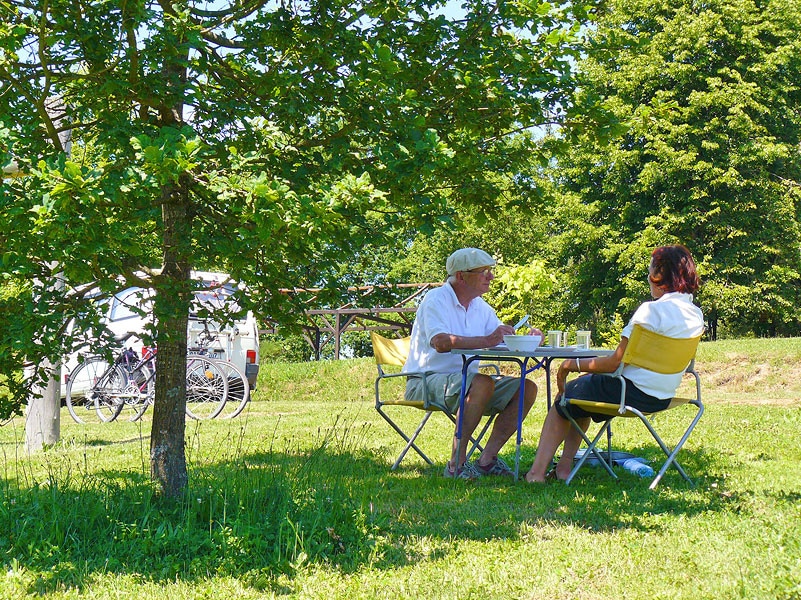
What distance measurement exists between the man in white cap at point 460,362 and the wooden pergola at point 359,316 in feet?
0.98

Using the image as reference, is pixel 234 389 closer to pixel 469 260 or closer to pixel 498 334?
pixel 469 260

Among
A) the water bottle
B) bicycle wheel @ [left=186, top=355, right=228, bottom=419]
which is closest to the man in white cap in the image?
the water bottle

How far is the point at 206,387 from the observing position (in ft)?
35.2

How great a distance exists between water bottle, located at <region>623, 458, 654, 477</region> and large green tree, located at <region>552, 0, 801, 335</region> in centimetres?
1748

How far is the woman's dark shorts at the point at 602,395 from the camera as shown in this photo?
5.06m

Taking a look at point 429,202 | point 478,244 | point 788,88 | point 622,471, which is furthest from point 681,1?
point 429,202

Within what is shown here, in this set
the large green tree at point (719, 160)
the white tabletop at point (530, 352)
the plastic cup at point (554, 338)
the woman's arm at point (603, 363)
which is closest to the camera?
the woman's arm at point (603, 363)

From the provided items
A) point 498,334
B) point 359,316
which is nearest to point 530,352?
point 498,334

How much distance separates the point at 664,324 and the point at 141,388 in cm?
727

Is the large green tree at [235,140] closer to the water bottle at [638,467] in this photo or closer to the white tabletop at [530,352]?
the white tabletop at [530,352]

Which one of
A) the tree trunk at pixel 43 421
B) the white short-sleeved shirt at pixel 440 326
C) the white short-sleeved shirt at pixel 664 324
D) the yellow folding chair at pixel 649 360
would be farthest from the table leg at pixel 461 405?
the tree trunk at pixel 43 421

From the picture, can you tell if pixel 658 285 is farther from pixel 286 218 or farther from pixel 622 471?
pixel 286 218

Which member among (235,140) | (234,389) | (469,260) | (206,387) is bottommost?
(234,389)

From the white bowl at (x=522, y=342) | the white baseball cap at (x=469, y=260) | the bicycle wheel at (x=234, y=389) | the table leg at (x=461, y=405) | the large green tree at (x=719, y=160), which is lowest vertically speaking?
the bicycle wheel at (x=234, y=389)
